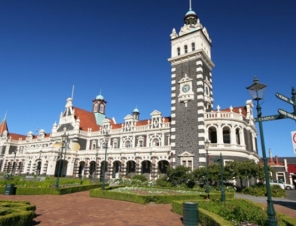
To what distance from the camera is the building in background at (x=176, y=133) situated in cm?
3356

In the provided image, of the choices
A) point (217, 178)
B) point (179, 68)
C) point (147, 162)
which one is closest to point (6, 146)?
point (147, 162)

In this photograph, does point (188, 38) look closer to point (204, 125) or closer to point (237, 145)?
point (204, 125)

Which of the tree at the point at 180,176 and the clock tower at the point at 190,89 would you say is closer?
the tree at the point at 180,176

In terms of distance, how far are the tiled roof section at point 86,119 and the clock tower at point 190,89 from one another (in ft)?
91.3

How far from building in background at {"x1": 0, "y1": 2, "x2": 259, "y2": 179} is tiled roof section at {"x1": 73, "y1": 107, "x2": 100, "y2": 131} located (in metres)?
0.36

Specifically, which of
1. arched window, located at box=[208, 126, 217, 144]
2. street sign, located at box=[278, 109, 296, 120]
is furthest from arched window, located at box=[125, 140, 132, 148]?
street sign, located at box=[278, 109, 296, 120]

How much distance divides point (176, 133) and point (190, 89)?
7.56m

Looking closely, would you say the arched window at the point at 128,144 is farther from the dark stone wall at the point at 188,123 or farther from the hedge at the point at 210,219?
the hedge at the point at 210,219

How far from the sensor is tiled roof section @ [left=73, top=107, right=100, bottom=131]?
56.0 m

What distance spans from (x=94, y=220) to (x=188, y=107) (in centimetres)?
2643

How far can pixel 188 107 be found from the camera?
3556cm

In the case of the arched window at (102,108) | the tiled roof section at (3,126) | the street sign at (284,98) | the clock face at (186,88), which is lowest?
the street sign at (284,98)

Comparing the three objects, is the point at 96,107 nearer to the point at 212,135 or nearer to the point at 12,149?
the point at 12,149

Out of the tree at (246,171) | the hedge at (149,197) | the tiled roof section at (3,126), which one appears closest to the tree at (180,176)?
the tree at (246,171)
